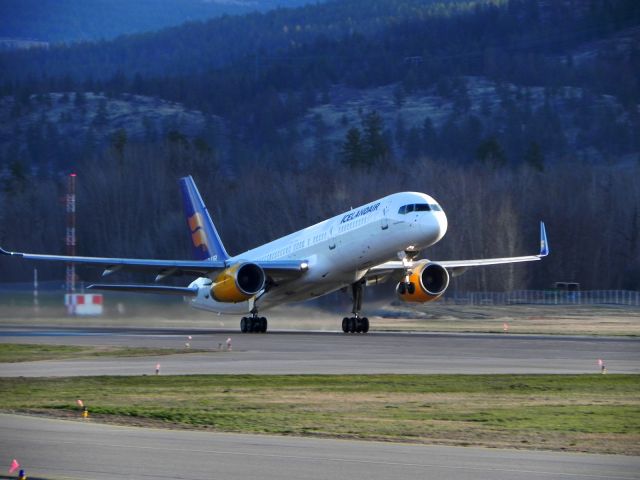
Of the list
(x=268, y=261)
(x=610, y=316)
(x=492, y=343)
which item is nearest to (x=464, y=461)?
(x=492, y=343)

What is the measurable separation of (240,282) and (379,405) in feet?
79.4

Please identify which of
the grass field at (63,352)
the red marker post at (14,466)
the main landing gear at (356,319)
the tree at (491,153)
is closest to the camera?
the red marker post at (14,466)

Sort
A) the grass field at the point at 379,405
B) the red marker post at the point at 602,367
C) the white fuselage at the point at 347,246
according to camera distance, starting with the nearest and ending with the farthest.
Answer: the grass field at the point at 379,405
the red marker post at the point at 602,367
the white fuselage at the point at 347,246

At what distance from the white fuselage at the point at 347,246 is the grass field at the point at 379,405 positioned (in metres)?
15.7

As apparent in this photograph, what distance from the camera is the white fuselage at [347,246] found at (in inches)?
1692

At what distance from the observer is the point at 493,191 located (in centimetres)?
10650

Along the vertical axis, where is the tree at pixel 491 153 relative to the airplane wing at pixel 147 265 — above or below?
above

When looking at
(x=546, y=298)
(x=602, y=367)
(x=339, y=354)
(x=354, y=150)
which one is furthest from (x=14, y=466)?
(x=354, y=150)

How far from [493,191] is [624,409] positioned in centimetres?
8550

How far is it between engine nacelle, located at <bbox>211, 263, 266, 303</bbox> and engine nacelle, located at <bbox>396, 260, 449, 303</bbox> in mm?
5050

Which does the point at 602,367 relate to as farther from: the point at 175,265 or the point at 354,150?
the point at 354,150

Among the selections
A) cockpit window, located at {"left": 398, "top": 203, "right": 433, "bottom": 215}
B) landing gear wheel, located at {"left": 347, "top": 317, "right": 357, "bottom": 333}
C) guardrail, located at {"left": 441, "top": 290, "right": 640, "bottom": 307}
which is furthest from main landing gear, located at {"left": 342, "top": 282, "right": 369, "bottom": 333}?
guardrail, located at {"left": 441, "top": 290, "right": 640, "bottom": 307}

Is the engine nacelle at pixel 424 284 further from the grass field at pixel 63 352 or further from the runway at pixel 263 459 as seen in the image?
the runway at pixel 263 459

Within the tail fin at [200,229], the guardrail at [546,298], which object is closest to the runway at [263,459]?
the tail fin at [200,229]
